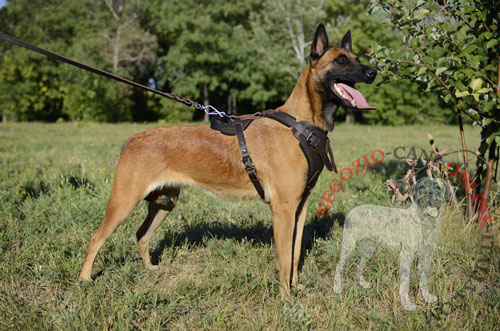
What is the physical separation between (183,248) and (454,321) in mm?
2690

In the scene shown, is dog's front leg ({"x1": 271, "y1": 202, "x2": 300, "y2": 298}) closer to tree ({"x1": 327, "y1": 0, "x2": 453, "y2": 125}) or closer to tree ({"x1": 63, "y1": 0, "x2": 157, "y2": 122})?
tree ({"x1": 327, "y1": 0, "x2": 453, "y2": 125})

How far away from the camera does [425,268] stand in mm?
3279

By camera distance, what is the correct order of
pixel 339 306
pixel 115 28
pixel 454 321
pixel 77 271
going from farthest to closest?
pixel 115 28 → pixel 77 271 → pixel 339 306 → pixel 454 321

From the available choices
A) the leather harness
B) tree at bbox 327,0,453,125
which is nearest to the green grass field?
the leather harness

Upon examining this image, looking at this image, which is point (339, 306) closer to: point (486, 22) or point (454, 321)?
point (454, 321)

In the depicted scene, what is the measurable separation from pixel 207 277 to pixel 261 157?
130 centimetres

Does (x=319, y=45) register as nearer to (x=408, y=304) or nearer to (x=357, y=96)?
(x=357, y=96)

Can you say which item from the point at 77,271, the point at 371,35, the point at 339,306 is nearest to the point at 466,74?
Answer: the point at 339,306

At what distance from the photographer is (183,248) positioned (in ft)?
13.8

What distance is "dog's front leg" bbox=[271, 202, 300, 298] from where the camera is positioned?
3.25 metres

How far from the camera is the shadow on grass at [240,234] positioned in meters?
4.39

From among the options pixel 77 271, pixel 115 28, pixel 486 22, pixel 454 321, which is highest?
pixel 115 28

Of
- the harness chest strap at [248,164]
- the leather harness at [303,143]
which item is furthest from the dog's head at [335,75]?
the harness chest strap at [248,164]

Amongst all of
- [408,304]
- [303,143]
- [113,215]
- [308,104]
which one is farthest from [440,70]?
[113,215]
